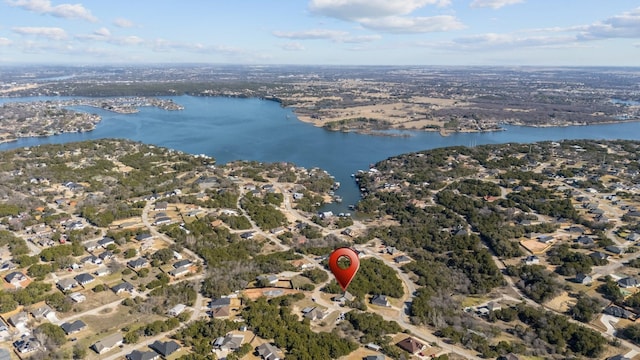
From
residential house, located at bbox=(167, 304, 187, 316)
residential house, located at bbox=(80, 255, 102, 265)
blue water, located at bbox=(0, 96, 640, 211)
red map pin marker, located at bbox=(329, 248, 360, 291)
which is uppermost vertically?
red map pin marker, located at bbox=(329, 248, 360, 291)

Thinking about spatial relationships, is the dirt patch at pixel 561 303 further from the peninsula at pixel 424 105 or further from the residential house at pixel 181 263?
the peninsula at pixel 424 105

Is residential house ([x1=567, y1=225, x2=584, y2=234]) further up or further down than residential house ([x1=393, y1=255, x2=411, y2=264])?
further up

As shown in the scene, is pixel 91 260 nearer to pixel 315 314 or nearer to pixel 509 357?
pixel 315 314

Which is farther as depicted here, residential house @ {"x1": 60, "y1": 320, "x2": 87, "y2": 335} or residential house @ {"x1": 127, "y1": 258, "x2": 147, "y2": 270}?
residential house @ {"x1": 127, "y1": 258, "x2": 147, "y2": 270}

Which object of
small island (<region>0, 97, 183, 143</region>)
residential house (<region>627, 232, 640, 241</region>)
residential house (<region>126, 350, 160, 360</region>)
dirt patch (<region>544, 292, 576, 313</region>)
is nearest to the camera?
residential house (<region>126, 350, 160, 360</region>)

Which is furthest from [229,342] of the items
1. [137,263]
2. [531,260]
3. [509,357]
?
[531,260]

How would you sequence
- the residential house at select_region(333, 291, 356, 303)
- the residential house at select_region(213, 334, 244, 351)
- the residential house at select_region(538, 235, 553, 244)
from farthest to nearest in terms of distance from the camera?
1. the residential house at select_region(538, 235, 553, 244)
2. the residential house at select_region(333, 291, 356, 303)
3. the residential house at select_region(213, 334, 244, 351)

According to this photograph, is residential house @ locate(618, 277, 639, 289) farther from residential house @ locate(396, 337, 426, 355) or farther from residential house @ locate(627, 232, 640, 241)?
residential house @ locate(396, 337, 426, 355)

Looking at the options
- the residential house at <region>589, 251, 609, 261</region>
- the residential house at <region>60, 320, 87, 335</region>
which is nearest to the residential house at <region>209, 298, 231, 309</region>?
the residential house at <region>60, 320, 87, 335</region>
